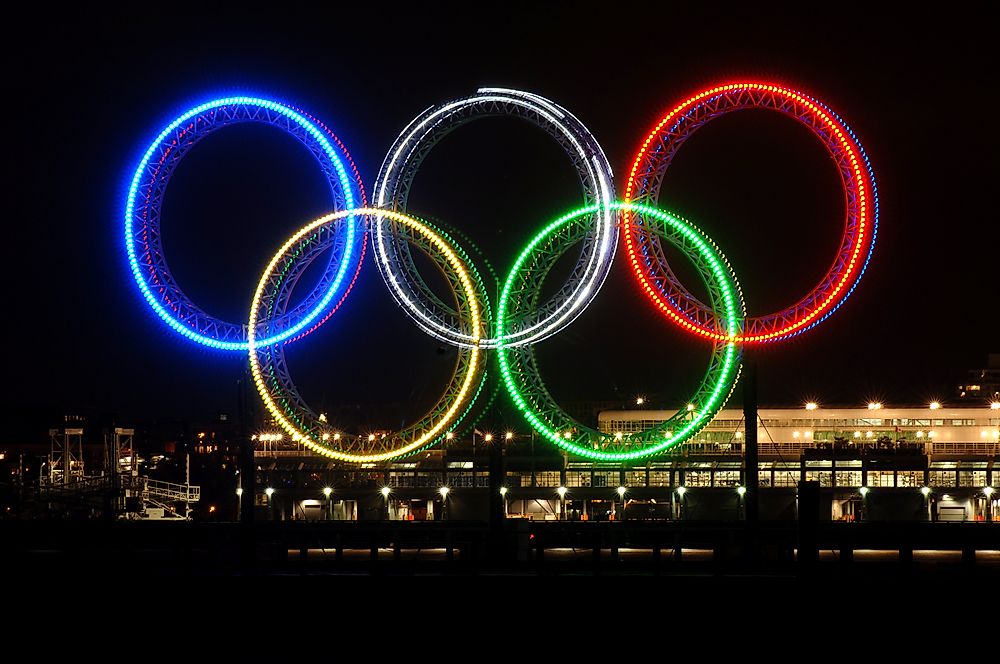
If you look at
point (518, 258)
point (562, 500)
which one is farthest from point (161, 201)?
point (562, 500)

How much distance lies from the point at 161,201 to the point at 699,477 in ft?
101

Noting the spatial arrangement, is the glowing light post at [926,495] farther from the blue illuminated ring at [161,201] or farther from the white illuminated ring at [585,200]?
the blue illuminated ring at [161,201]

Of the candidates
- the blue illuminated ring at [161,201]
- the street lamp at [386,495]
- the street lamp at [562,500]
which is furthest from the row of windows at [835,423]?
the blue illuminated ring at [161,201]

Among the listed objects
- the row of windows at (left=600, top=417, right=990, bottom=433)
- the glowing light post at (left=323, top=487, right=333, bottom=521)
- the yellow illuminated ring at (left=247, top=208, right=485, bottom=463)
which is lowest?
the glowing light post at (left=323, top=487, right=333, bottom=521)

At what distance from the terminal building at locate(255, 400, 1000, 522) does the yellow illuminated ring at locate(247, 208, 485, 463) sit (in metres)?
6.72

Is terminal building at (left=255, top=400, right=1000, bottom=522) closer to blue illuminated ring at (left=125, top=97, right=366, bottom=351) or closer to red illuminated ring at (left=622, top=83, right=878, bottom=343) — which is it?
red illuminated ring at (left=622, top=83, right=878, bottom=343)

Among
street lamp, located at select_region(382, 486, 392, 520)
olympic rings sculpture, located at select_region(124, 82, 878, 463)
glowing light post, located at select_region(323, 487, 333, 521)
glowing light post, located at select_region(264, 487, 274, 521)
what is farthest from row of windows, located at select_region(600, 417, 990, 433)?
olympic rings sculpture, located at select_region(124, 82, 878, 463)

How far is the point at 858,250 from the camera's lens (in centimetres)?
3519

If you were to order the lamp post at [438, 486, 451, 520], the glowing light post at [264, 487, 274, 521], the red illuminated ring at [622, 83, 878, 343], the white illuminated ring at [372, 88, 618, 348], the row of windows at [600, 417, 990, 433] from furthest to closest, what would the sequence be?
the row of windows at [600, 417, 990, 433], the glowing light post at [264, 487, 274, 521], the lamp post at [438, 486, 451, 520], the white illuminated ring at [372, 88, 618, 348], the red illuminated ring at [622, 83, 878, 343]

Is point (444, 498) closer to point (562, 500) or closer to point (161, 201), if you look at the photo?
point (562, 500)

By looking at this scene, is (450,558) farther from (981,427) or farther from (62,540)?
→ (981,427)

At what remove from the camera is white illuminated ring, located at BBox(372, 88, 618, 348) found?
35.9 metres

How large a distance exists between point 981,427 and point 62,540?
157ft

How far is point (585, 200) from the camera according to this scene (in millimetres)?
36219
